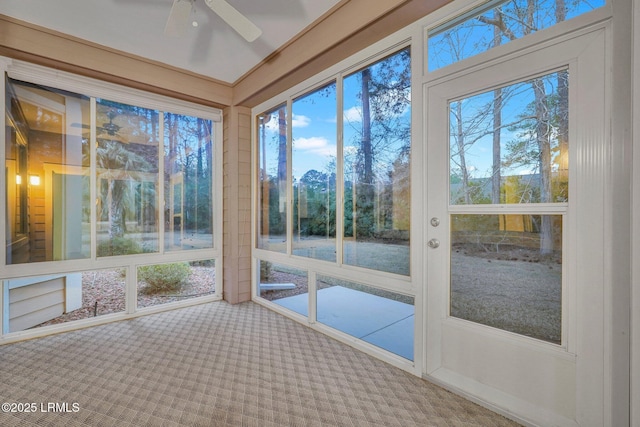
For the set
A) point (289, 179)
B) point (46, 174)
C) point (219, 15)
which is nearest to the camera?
→ point (219, 15)

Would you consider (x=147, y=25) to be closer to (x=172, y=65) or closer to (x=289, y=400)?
(x=172, y=65)

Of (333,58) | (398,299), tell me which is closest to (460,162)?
(398,299)

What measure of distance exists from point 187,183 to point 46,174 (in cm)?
132

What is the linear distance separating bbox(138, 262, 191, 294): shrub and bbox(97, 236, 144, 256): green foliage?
25 centimetres

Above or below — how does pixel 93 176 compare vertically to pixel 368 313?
above

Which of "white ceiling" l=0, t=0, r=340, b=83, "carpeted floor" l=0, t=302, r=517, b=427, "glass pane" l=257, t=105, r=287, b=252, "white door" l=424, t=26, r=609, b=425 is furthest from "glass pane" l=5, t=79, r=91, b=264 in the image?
"white door" l=424, t=26, r=609, b=425

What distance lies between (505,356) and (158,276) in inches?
144

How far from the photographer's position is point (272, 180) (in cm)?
366

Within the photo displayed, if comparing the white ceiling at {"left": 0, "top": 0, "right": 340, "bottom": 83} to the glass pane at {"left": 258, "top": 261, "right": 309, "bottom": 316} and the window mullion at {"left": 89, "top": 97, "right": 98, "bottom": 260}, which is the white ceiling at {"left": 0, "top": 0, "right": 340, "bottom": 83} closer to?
the window mullion at {"left": 89, "top": 97, "right": 98, "bottom": 260}

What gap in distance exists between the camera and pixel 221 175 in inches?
156

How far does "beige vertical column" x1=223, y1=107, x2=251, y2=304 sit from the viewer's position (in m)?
3.79

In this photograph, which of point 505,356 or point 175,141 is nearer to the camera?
point 505,356

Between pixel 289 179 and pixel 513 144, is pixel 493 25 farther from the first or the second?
pixel 289 179

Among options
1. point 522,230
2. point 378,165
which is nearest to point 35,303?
point 378,165
